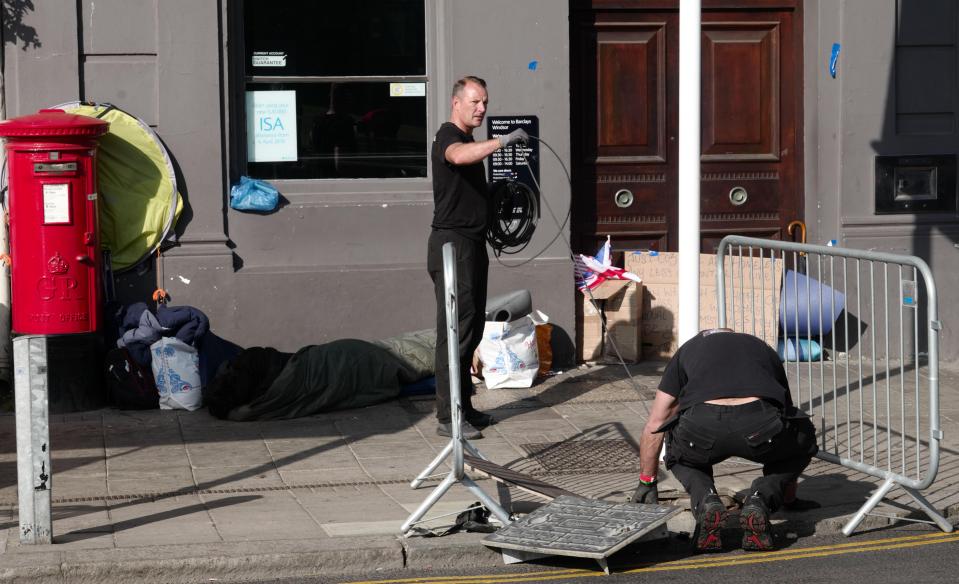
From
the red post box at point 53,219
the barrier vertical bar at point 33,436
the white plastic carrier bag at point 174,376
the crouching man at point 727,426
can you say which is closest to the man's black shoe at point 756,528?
the crouching man at point 727,426

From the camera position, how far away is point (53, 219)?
8.59m

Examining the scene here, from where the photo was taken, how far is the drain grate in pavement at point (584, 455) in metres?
7.61

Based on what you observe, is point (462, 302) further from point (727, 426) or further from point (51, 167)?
point (51, 167)

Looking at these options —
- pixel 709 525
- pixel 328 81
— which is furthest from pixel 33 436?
pixel 328 81

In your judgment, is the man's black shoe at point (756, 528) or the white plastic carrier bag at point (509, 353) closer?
the man's black shoe at point (756, 528)

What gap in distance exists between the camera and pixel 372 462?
7.67 m

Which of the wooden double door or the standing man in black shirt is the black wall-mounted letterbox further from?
the standing man in black shirt

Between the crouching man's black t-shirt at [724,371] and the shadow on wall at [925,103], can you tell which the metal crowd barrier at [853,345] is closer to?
the shadow on wall at [925,103]

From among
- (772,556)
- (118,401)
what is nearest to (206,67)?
(118,401)

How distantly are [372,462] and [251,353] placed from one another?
166 centimetres

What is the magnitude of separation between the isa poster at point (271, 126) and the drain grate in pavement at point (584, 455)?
331 centimetres

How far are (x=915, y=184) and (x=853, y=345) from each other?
1396mm

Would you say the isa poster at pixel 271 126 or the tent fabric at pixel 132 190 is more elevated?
the isa poster at pixel 271 126

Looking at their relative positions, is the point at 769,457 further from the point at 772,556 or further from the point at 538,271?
the point at 538,271
